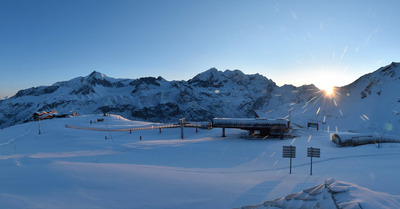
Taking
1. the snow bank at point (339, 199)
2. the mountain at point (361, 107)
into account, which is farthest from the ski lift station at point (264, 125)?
the mountain at point (361, 107)

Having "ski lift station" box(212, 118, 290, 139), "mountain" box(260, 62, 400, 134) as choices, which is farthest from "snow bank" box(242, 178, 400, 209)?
"mountain" box(260, 62, 400, 134)

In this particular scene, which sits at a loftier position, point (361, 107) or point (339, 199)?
point (361, 107)

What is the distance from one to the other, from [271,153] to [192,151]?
465 inches

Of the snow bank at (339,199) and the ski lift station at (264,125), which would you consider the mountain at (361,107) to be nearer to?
the ski lift station at (264,125)

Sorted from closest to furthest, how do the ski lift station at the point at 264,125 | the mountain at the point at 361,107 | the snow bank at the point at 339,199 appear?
the snow bank at the point at 339,199 < the ski lift station at the point at 264,125 < the mountain at the point at 361,107

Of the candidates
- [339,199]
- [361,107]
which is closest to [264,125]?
[339,199]

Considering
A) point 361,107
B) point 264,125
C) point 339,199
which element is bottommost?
point 264,125

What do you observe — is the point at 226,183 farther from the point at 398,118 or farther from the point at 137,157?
the point at 398,118

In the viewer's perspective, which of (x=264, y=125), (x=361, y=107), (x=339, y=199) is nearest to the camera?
(x=339, y=199)

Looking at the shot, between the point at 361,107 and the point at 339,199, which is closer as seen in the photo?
the point at 339,199

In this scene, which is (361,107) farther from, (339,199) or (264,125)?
(339,199)

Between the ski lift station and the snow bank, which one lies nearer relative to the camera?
the snow bank

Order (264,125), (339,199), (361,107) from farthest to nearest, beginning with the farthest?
(361,107), (264,125), (339,199)

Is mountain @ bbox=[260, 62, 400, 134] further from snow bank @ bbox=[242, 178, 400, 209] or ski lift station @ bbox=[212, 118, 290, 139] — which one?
snow bank @ bbox=[242, 178, 400, 209]
